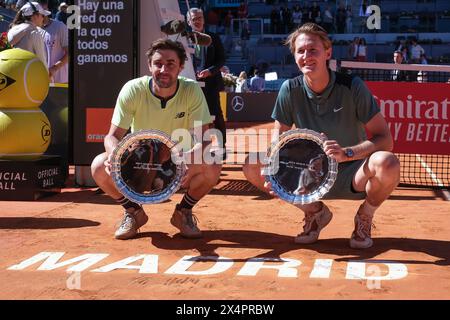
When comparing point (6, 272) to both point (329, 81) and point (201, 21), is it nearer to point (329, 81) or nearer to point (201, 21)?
point (329, 81)

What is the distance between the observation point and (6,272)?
400cm

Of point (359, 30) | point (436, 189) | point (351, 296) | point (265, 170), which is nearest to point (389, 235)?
point (265, 170)

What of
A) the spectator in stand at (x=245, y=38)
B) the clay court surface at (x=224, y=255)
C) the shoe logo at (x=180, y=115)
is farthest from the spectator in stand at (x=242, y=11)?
the shoe logo at (x=180, y=115)

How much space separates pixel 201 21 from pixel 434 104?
9.35ft

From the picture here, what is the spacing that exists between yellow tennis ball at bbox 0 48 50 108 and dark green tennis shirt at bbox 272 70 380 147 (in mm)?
2982

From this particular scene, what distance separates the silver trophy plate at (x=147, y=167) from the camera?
14.7 ft

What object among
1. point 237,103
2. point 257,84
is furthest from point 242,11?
point 237,103

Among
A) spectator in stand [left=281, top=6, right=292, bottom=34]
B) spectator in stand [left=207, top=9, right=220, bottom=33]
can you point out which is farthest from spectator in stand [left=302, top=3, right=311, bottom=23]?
spectator in stand [left=207, top=9, right=220, bottom=33]

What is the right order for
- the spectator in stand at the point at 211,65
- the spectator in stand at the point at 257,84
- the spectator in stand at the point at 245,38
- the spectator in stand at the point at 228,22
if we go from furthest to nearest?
1. the spectator in stand at the point at 228,22
2. the spectator in stand at the point at 245,38
3. the spectator in stand at the point at 257,84
4. the spectator in stand at the point at 211,65

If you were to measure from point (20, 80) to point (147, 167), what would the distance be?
8.29 ft

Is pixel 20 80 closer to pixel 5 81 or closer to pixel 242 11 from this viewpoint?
pixel 5 81

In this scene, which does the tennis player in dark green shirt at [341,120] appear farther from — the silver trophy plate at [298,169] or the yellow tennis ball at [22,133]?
the yellow tennis ball at [22,133]

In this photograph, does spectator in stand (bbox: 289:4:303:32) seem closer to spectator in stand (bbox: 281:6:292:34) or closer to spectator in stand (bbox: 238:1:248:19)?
spectator in stand (bbox: 281:6:292:34)

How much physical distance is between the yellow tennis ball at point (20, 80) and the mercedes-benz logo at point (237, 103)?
14648 mm
